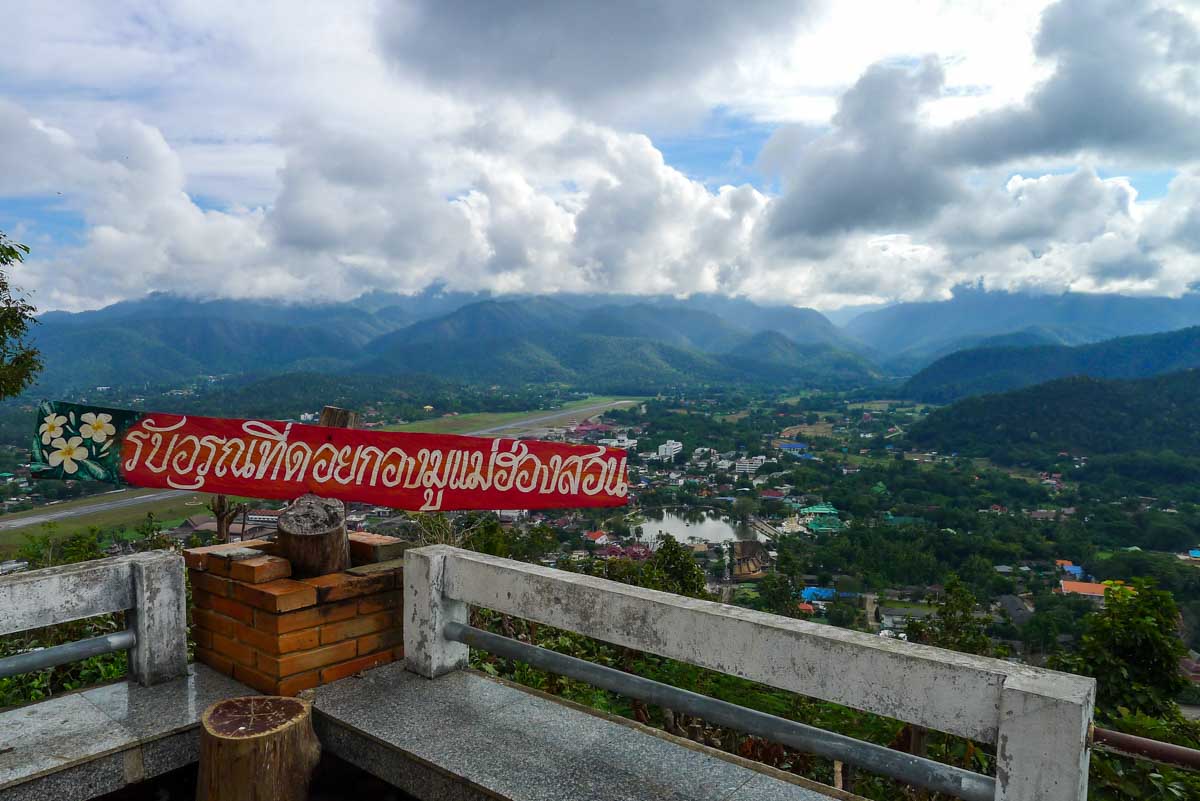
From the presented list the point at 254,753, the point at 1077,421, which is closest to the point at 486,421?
the point at 1077,421

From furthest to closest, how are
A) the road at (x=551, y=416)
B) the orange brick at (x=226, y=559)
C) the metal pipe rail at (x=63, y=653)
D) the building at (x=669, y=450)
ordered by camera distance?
the building at (x=669, y=450)
the road at (x=551, y=416)
the orange brick at (x=226, y=559)
the metal pipe rail at (x=63, y=653)

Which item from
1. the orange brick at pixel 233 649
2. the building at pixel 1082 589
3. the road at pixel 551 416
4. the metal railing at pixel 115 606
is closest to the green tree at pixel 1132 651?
Result: the orange brick at pixel 233 649

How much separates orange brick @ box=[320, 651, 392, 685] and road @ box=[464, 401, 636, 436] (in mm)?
54086

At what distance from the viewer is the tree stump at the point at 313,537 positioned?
303 cm

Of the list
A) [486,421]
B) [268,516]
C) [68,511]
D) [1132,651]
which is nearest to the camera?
[268,516]

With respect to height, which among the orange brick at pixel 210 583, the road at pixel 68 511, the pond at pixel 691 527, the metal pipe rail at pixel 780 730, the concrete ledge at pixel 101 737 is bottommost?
the pond at pixel 691 527

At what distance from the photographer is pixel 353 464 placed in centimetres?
321

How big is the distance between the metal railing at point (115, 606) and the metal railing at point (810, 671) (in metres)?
1.05

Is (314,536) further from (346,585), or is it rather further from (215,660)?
(215,660)

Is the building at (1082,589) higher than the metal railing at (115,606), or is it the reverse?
the metal railing at (115,606)

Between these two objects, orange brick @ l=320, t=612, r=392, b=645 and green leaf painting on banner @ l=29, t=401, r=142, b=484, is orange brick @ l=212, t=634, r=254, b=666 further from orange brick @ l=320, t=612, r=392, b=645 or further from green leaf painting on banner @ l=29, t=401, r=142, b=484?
green leaf painting on banner @ l=29, t=401, r=142, b=484

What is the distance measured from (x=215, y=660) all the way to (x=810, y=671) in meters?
2.57

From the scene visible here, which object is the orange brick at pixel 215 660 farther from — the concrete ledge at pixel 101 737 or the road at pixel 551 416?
the road at pixel 551 416

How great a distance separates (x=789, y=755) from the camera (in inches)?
133
